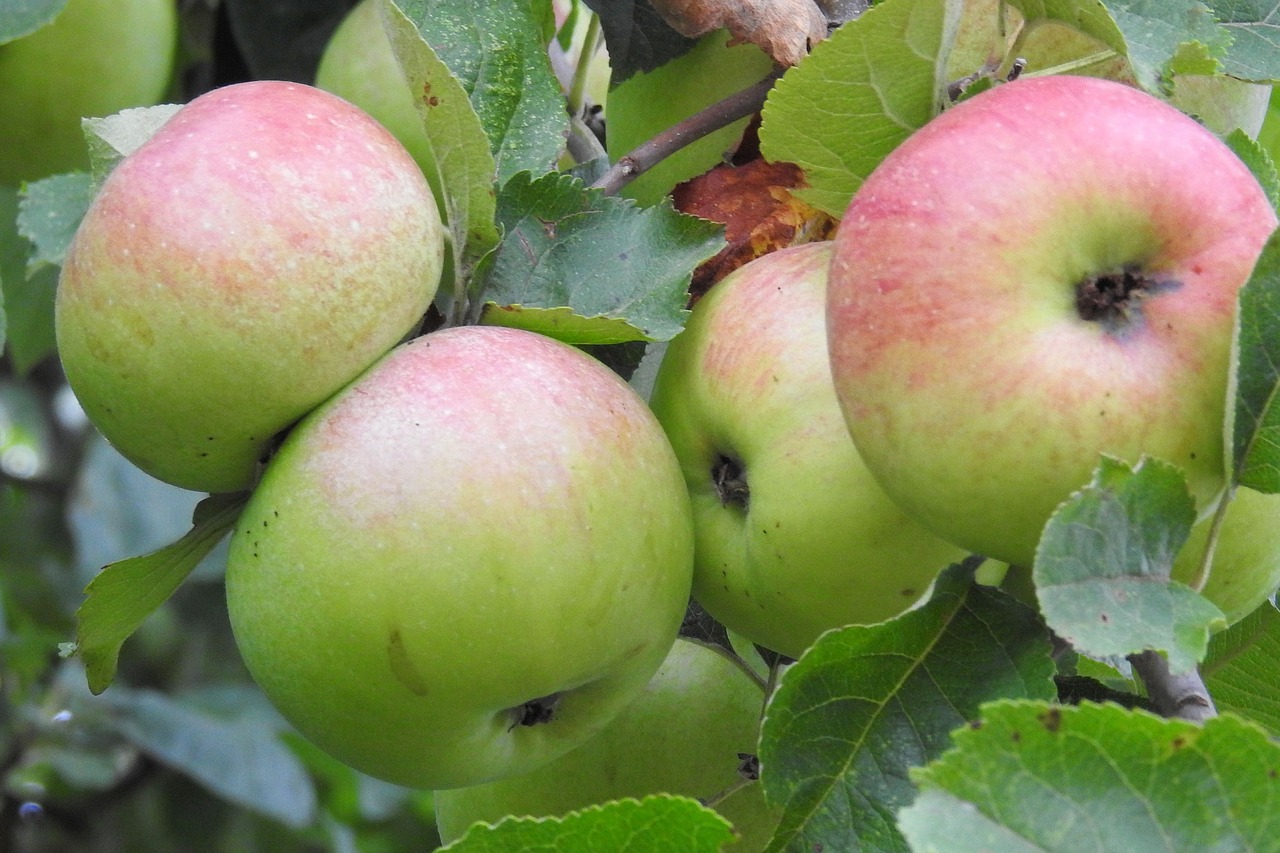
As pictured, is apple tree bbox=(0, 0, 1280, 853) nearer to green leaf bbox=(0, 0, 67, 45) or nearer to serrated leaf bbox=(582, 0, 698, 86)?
serrated leaf bbox=(582, 0, 698, 86)

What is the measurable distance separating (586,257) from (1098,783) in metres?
0.52

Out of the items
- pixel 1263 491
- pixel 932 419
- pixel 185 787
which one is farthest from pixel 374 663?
pixel 185 787

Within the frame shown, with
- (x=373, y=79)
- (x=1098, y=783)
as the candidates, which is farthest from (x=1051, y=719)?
(x=373, y=79)

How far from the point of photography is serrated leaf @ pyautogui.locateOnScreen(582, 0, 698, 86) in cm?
119

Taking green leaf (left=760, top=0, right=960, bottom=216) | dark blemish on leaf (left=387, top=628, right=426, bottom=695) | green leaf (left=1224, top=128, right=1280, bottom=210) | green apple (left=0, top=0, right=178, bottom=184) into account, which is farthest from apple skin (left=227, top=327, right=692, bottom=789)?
green apple (left=0, top=0, right=178, bottom=184)

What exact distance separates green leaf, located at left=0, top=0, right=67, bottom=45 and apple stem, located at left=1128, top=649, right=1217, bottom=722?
115 cm

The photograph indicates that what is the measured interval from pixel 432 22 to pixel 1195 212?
64 centimetres

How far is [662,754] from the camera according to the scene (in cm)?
107

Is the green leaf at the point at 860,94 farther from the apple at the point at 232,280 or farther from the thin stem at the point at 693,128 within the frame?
the apple at the point at 232,280

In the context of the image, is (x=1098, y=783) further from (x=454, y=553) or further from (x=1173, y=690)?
(x=454, y=553)

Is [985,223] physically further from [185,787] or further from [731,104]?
[185,787]

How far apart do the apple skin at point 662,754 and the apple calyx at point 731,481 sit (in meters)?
0.20

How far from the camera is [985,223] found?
73 centimetres

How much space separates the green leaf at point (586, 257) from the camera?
0.96 meters
